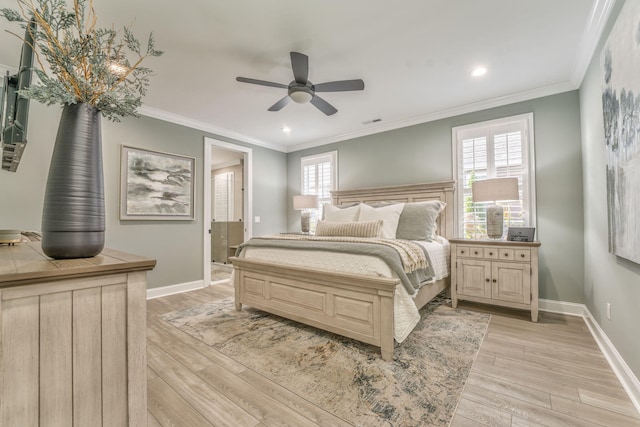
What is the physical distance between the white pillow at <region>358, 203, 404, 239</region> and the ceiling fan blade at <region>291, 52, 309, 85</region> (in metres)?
1.81

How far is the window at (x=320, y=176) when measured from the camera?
5.17 m

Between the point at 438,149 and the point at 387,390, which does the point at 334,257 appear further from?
the point at 438,149

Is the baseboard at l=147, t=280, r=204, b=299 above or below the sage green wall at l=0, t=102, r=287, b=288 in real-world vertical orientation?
below

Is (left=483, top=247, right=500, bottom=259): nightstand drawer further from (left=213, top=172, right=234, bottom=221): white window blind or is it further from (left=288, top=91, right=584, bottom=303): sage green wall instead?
(left=213, top=172, right=234, bottom=221): white window blind

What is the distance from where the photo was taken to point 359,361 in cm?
205

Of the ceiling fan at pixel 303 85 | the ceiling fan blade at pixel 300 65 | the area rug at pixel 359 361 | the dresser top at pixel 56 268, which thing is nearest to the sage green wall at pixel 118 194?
the area rug at pixel 359 361

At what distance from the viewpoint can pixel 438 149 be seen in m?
3.96

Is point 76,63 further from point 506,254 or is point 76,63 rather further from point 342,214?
point 506,254

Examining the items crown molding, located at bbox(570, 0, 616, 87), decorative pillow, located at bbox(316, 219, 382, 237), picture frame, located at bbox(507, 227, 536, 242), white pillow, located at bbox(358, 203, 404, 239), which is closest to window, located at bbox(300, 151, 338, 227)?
white pillow, located at bbox(358, 203, 404, 239)

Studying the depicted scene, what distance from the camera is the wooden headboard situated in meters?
3.78

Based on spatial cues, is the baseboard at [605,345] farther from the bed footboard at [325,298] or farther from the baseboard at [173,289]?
the baseboard at [173,289]

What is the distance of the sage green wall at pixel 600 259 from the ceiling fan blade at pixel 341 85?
1.79 metres

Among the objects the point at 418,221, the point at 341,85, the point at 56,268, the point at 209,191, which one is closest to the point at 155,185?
the point at 209,191

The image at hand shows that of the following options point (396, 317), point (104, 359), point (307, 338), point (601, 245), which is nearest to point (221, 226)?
point (307, 338)
